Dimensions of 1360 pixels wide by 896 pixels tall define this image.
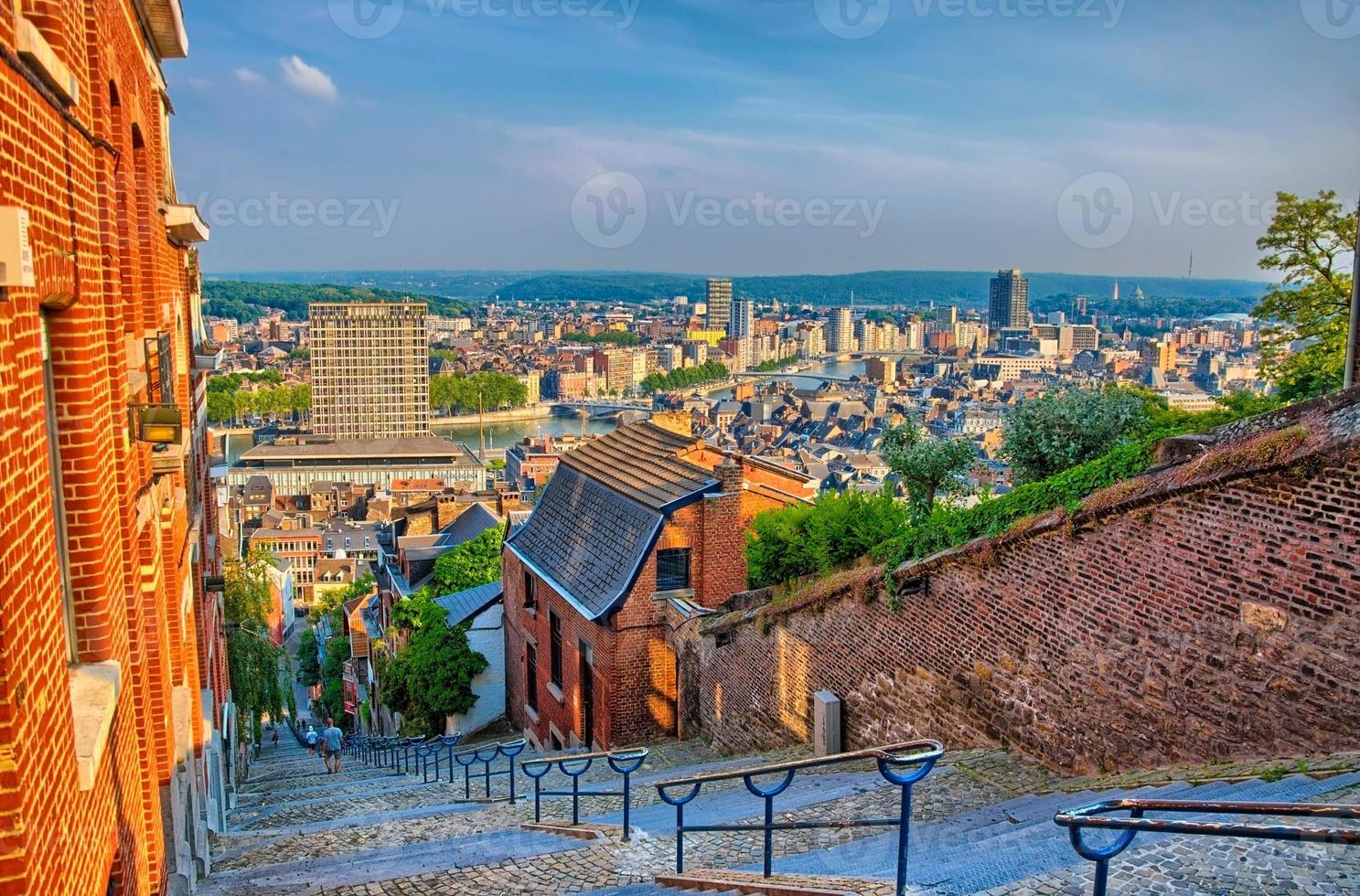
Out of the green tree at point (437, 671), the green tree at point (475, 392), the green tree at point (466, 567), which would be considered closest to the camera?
the green tree at point (437, 671)

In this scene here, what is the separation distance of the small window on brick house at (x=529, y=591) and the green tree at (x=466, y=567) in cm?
1021

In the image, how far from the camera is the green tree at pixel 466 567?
97.9 feet

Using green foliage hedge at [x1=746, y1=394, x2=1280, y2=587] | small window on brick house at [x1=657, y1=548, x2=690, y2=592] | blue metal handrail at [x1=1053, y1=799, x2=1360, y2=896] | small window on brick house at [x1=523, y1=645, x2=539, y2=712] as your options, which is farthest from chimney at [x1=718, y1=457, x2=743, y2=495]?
blue metal handrail at [x1=1053, y1=799, x2=1360, y2=896]

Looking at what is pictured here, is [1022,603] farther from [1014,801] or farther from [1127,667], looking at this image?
[1014,801]

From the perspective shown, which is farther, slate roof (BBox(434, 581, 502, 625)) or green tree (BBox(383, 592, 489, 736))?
slate roof (BBox(434, 581, 502, 625))

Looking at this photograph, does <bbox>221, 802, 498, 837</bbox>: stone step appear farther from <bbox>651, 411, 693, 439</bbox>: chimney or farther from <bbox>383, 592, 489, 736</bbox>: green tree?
<bbox>383, 592, 489, 736</bbox>: green tree

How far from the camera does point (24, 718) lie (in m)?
3.09

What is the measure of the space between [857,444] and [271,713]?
377ft

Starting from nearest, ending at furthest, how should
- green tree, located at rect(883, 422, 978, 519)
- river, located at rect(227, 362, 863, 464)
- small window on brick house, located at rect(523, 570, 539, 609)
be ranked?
green tree, located at rect(883, 422, 978, 519), small window on brick house, located at rect(523, 570, 539, 609), river, located at rect(227, 362, 863, 464)

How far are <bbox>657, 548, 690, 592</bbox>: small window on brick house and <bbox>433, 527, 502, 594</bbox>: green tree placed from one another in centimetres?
1460

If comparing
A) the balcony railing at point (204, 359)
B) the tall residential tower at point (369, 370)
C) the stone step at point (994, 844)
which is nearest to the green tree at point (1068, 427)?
the stone step at point (994, 844)

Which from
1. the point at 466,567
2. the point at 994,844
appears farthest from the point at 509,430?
the point at 994,844

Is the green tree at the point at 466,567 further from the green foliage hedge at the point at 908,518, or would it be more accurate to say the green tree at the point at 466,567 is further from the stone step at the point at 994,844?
the stone step at the point at 994,844

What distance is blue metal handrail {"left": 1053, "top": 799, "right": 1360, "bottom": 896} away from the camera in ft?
10.7
